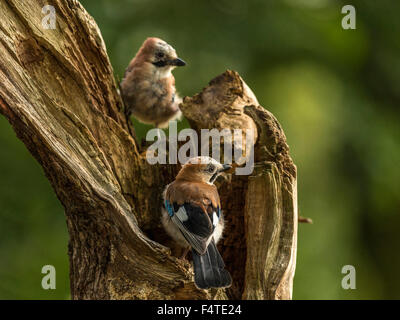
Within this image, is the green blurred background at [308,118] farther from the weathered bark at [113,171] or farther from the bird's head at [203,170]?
the bird's head at [203,170]

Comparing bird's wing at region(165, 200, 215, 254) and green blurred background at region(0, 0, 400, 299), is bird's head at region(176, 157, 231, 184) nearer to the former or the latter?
bird's wing at region(165, 200, 215, 254)

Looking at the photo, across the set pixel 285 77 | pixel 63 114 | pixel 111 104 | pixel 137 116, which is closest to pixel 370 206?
pixel 285 77

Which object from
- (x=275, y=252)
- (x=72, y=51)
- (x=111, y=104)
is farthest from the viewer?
(x=111, y=104)

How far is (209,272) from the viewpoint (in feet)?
12.7

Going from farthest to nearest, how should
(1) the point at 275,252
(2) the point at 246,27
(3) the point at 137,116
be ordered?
(2) the point at 246,27
(3) the point at 137,116
(1) the point at 275,252

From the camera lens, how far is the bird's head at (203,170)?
4.53 metres

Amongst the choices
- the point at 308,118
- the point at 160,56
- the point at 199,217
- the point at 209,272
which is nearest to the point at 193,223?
the point at 199,217

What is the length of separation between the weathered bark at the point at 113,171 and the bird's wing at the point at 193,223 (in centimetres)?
20

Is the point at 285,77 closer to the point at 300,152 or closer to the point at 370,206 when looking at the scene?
the point at 300,152

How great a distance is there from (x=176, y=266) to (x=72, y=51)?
2.03m

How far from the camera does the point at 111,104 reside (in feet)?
15.9

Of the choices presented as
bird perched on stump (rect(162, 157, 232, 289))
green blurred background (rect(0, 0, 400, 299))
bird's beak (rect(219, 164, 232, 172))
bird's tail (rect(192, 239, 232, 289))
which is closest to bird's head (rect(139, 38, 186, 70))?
bird perched on stump (rect(162, 157, 232, 289))

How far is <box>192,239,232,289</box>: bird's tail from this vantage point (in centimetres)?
383

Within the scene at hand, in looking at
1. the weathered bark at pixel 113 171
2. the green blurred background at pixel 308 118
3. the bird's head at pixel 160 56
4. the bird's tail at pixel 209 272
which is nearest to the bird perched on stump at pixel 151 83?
the bird's head at pixel 160 56
